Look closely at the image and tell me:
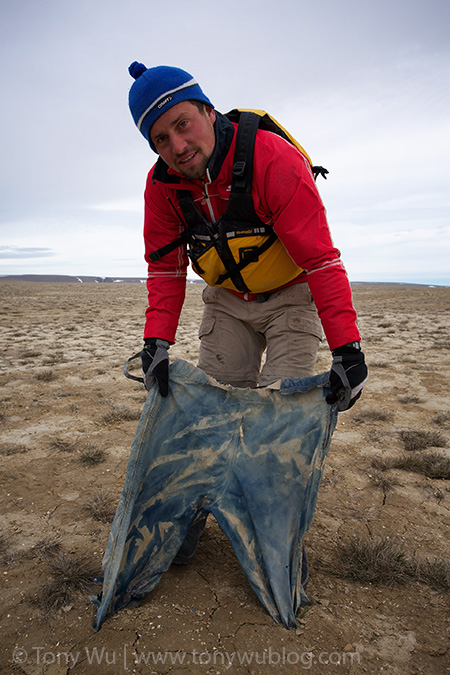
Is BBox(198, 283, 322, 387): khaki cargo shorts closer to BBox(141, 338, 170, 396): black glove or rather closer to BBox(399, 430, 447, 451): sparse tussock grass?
BBox(141, 338, 170, 396): black glove

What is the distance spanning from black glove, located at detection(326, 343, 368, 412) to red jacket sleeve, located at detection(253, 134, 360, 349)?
0.19ft

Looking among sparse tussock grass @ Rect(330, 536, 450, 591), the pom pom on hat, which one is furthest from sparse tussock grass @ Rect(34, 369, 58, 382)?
sparse tussock grass @ Rect(330, 536, 450, 591)

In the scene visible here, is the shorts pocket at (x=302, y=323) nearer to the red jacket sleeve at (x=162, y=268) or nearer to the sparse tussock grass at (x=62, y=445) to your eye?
the red jacket sleeve at (x=162, y=268)

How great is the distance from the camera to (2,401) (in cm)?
571

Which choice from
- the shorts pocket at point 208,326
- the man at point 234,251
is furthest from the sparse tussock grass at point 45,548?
the shorts pocket at point 208,326

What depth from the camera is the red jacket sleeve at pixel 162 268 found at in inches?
106

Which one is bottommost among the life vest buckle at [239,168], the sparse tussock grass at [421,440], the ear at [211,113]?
the sparse tussock grass at [421,440]

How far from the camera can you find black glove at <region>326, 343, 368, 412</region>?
2.13 m

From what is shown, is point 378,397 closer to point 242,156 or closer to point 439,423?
point 439,423

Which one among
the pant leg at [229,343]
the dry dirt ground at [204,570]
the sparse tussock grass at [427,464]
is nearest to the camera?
the dry dirt ground at [204,570]

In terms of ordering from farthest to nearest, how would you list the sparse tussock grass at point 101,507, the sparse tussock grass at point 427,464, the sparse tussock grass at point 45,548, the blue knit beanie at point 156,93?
1. the sparse tussock grass at point 427,464
2. the sparse tussock grass at point 101,507
3. the sparse tussock grass at point 45,548
4. the blue knit beanie at point 156,93

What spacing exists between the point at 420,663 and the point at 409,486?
180 cm

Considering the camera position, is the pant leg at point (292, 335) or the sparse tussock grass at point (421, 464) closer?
the pant leg at point (292, 335)

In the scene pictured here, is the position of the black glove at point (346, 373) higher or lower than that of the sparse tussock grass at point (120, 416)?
higher
